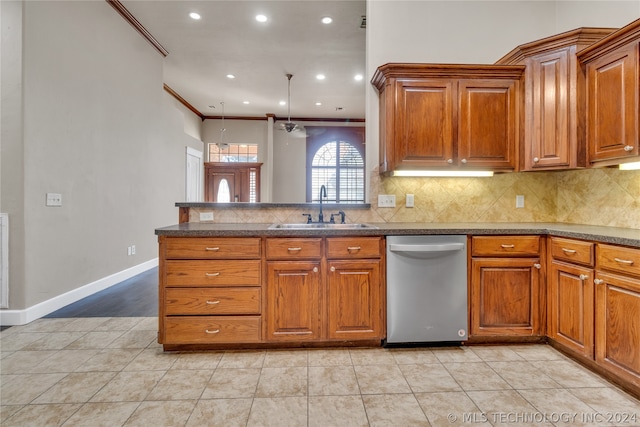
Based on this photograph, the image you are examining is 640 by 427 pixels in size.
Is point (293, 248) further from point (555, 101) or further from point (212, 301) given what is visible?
point (555, 101)

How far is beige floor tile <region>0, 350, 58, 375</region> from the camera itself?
202 cm

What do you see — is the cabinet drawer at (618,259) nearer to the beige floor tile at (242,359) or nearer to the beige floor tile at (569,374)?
the beige floor tile at (569,374)

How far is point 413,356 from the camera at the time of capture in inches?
88.3

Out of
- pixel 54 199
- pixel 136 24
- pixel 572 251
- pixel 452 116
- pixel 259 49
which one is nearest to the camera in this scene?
pixel 572 251

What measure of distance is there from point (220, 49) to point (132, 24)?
1158mm

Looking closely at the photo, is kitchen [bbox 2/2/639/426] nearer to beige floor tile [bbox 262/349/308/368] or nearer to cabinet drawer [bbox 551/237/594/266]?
cabinet drawer [bbox 551/237/594/266]

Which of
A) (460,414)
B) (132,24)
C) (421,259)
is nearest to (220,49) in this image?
(132,24)

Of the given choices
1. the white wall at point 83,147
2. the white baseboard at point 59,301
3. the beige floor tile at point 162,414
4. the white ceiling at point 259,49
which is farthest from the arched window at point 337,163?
the beige floor tile at point 162,414

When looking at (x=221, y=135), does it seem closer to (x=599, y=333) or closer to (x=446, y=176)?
(x=446, y=176)

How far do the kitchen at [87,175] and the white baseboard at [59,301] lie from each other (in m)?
0.01

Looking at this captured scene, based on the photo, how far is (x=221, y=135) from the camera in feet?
27.6

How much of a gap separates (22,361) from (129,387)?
92cm

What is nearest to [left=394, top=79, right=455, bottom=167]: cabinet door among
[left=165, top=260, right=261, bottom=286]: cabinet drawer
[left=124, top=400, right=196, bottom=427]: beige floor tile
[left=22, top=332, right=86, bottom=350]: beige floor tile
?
[left=165, top=260, right=261, bottom=286]: cabinet drawer

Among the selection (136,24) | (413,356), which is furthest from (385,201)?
(136,24)
